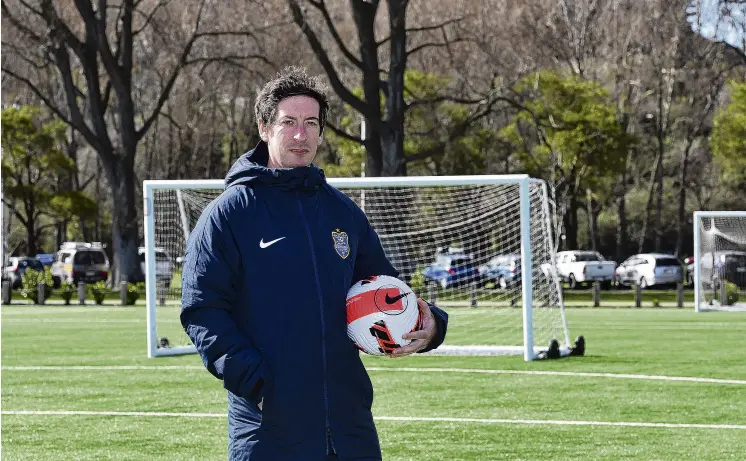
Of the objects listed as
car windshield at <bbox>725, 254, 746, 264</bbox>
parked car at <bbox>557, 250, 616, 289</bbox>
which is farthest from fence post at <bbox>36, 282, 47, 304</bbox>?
car windshield at <bbox>725, 254, 746, 264</bbox>

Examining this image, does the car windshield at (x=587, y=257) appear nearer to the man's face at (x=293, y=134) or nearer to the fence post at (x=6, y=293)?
the fence post at (x=6, y=293)

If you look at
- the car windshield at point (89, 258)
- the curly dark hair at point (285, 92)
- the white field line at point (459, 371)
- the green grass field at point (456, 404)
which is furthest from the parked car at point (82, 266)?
the curly dark hair at point (285, 92)

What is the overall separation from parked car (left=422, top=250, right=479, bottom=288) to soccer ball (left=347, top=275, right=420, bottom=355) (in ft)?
65.8

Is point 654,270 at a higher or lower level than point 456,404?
higher

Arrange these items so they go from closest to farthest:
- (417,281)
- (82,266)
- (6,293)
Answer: (417,281)
(6,293)
(82,266)

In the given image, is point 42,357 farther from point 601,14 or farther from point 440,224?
point 601,14

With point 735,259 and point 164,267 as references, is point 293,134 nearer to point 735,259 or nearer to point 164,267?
point 164,267

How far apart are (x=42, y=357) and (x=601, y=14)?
42958 millimetres

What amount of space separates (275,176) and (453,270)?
69.9ft

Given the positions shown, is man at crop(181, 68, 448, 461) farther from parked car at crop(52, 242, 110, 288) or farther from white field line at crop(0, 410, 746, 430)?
parked car at crop(52, 242, 110, 288)


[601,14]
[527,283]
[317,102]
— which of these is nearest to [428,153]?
[601,14]

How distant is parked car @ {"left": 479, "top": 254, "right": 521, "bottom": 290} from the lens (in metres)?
24.5

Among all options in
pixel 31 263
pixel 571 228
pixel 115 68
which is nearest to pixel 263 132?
pixel 115 68

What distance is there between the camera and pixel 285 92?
4.86 metres
